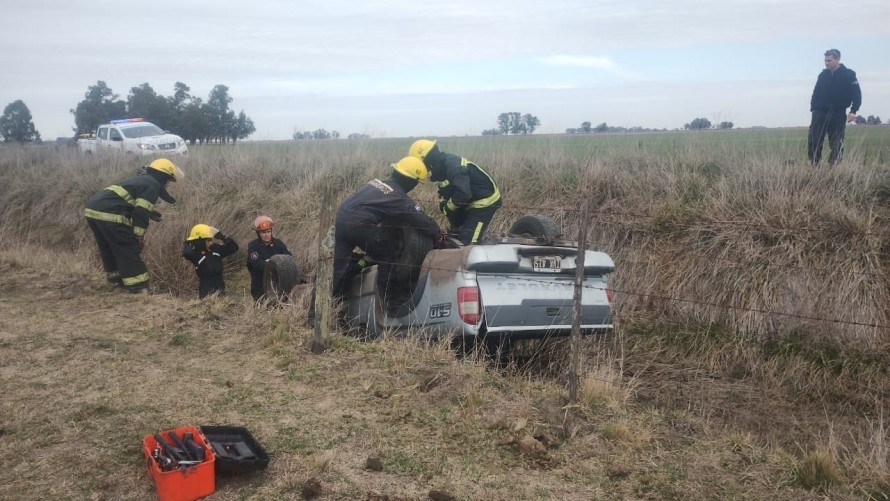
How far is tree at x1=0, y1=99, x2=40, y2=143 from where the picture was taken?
4159cm

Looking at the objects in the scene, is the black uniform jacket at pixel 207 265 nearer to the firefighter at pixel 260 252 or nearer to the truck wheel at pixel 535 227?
the firefighter at pixel 260 252

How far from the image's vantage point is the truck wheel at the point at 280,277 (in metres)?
7.40

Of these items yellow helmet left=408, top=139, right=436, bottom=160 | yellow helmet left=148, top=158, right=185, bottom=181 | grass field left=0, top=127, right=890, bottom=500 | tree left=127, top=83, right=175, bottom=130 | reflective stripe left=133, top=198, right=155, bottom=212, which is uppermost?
tree left=127, top=83, right=175, bottom=130

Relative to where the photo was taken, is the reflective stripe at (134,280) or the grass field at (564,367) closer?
the grass field at (564,367)

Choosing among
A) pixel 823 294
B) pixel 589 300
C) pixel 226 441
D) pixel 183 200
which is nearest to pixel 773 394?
pixel 823 294

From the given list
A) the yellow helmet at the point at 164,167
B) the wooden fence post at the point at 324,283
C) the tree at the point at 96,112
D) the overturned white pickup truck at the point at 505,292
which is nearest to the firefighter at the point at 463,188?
the overturned white pickup truck at the point at 505,292

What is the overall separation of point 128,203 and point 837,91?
28.9 feet

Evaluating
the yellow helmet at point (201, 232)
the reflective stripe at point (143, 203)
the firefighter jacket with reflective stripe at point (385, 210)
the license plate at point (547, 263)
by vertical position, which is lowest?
the yellow helmet at point (201, 232)

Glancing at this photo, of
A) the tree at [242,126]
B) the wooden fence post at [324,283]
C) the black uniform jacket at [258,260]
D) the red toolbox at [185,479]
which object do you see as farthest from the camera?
the tree at [242,126]

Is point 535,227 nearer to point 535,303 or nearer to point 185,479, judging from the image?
point 535,303

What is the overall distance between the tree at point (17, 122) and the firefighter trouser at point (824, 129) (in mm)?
41470

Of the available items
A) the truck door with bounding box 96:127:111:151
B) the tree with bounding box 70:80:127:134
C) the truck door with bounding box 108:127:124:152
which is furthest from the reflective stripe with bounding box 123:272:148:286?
the tree with bounding box 70:80:127:134

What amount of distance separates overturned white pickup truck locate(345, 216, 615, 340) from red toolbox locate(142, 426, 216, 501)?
83.4 inches

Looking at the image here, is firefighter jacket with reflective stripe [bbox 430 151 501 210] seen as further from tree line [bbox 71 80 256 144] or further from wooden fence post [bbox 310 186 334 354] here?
tree line [bbox 71 80 256 144]
